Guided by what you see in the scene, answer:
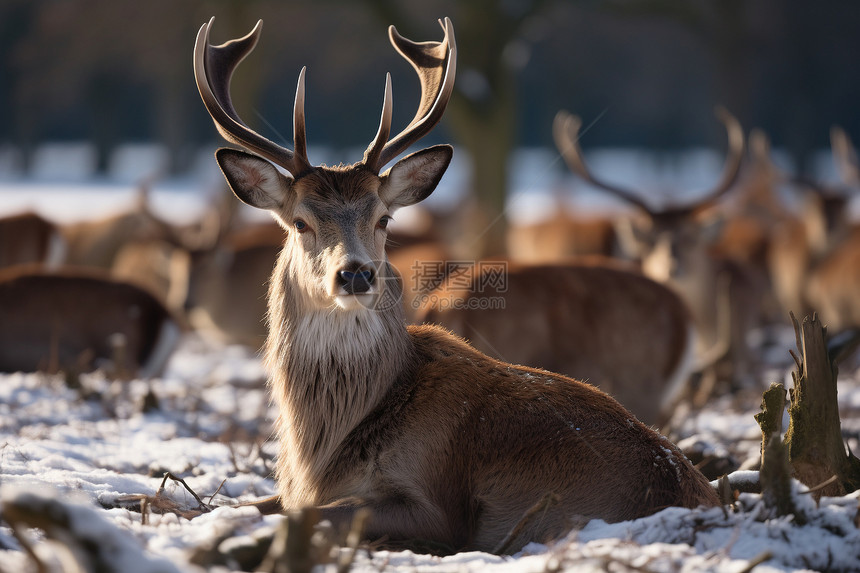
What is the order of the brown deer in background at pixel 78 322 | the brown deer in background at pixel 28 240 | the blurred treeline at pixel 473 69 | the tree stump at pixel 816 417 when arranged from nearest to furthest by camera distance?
the tree stump at pixel 816 417 < the brown deer in background at pixel 78 322 < the brown deer in background at pixel 28 240 < the blurred treeline at pixel 473 69

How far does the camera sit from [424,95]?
5.04m

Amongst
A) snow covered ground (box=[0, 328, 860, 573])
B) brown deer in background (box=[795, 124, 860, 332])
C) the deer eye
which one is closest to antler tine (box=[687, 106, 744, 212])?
brown deer in background (box=[795, 124, 860, 332])

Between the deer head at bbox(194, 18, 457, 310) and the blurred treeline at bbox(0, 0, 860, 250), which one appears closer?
the deer head at bbox(194, 18, 457, 310)

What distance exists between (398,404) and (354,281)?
540mm

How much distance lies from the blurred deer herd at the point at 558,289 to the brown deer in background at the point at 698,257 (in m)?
0.02

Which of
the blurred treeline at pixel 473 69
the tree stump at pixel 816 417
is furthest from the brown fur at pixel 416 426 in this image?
the blurred treeline at pixel 473 69

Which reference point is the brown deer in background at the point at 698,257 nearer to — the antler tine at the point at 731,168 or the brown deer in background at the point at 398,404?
the antler tine at the point at 731,168

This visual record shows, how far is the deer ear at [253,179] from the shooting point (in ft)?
14.6

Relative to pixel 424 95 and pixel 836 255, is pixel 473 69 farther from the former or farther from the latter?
pixel 424 95

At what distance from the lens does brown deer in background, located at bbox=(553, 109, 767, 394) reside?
30.4 feet

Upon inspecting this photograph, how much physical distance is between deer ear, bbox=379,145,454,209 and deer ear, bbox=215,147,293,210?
477 millimetres

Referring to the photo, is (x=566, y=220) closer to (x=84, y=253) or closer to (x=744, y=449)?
(x=84, y=253)

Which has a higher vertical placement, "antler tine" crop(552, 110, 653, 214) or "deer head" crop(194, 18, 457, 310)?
"antler tine" crop(552, 110, 653, 214)

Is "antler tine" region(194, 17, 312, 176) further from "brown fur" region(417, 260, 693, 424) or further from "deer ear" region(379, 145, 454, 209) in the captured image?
"brown fur" region(417, 260, 693, 424)
